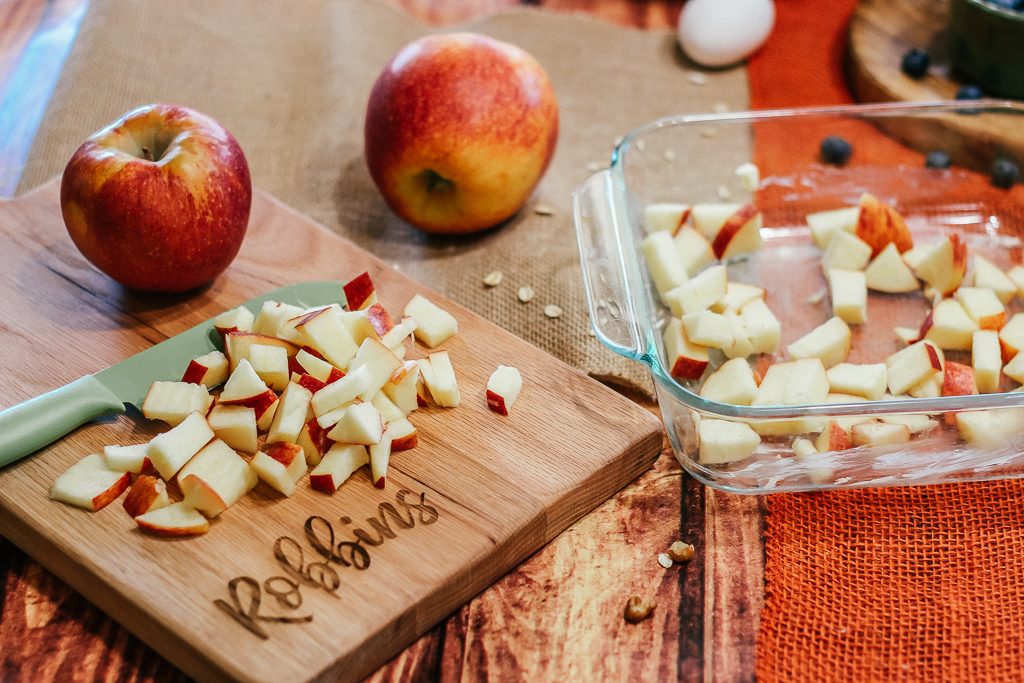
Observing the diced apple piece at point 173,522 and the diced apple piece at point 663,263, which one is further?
the diced apple piece at point 663,263

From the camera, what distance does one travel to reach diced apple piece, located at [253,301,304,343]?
1623mm

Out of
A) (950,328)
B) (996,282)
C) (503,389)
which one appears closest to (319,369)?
(503,389)

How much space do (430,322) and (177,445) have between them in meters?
0.47

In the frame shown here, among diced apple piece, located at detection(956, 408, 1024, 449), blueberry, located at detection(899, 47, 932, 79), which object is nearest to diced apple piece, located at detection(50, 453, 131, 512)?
diced apple piece, located at detection(956, 408, 1024, 449)

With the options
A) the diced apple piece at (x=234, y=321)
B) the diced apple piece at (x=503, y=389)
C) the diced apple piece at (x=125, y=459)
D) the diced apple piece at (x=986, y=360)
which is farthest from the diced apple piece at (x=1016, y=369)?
the diced apple piece at (x=125, y=459)

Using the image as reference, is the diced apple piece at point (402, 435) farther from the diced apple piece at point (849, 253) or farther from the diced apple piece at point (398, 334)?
the diced apple piece at point (849, 253)

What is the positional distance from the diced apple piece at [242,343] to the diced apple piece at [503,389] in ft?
1.08

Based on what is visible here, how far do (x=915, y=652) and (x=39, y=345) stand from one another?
4.73ft

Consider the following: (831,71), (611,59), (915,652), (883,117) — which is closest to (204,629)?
(915,652)

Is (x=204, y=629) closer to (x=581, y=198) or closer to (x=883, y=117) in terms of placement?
(x=581, y=198)

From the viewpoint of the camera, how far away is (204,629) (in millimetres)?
1283

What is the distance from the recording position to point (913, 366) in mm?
1687

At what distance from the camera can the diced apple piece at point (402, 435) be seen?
4.98 ft

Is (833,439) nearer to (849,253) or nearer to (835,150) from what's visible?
(849,253)
